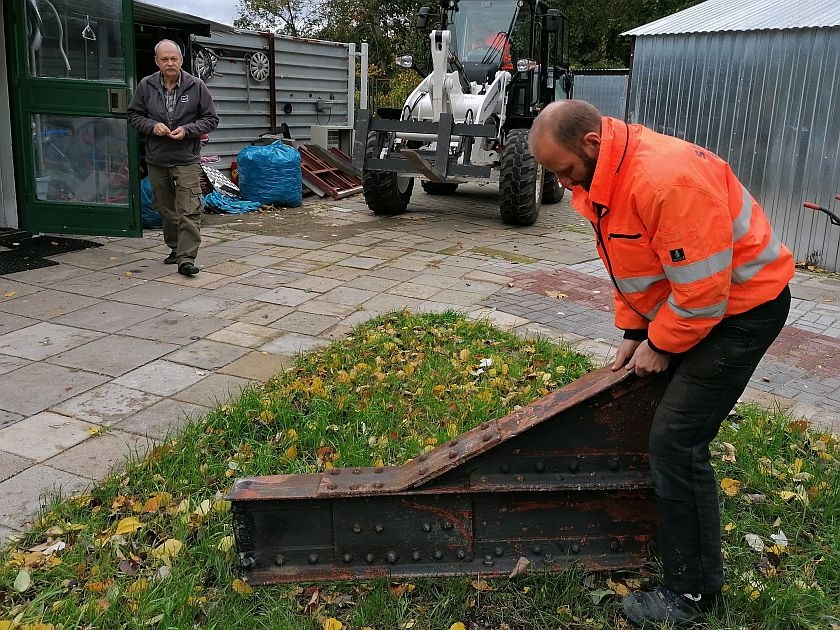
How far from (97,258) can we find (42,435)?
397 centimetres

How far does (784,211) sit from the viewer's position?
27.2 feet

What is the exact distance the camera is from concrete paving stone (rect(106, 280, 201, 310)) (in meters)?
6.04

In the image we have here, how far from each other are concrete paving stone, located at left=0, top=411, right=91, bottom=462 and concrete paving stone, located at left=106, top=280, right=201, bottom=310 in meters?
2.13

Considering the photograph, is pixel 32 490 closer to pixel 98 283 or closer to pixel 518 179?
pixel 98 283

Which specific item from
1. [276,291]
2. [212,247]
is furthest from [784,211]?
[212,247]

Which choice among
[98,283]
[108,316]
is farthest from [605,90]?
[108,316]

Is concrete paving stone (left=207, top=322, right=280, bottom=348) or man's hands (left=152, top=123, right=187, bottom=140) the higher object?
man's hands (left=152, top=123, right=187, bottom=140)

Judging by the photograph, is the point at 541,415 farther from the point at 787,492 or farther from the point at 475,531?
the point at 787,492

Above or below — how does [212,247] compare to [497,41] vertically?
below

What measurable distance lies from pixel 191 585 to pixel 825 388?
3.74 m

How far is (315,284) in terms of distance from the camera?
266 inches

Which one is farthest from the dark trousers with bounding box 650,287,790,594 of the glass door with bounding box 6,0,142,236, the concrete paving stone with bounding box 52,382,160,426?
the glass door with bounding box 6,0,142,236

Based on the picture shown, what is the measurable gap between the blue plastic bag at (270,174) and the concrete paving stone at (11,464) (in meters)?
7.51

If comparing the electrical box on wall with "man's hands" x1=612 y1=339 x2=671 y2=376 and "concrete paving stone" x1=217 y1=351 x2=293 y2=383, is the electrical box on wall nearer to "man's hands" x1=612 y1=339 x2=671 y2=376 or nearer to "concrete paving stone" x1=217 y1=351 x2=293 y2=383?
"concrete paving stone" x1=217 y1=351 x2=293 y2=383
